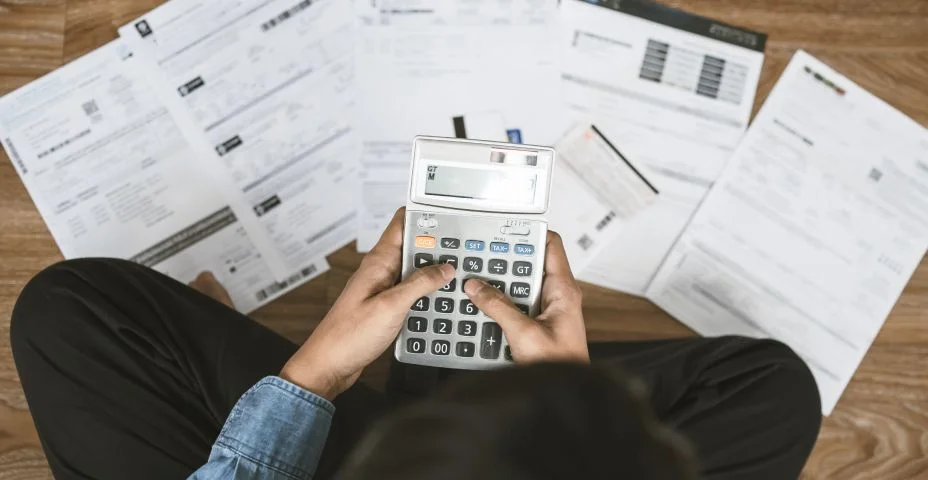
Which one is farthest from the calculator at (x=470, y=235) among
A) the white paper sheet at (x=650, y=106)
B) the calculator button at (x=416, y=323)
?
the white paper sheet at (x=650, y=106)

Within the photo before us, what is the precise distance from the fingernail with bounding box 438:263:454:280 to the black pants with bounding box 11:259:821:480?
15 cm

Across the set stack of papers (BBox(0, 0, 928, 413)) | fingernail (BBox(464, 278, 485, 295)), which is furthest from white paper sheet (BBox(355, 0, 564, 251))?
fingernail (BBox(464, 278, 485, 295))

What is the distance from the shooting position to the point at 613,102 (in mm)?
661

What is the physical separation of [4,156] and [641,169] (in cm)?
62

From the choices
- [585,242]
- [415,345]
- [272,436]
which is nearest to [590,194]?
[585,242]

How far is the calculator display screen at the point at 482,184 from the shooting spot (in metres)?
0.46

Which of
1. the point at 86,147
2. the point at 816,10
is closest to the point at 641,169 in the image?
the point at 816,10

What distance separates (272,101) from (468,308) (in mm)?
Result: 327

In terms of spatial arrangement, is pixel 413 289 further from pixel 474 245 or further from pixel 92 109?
pixel 92 109

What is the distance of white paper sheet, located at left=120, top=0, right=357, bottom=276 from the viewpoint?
653 mm

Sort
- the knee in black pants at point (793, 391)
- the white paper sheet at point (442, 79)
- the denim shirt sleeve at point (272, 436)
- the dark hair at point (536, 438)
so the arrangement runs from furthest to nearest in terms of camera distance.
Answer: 1. the white paper sheet at point (442, 79)
2. the knee in black pants at point (793, 391)
3. the denim shirt sleeve at point (272, 436)
4. the dark hair at point (536, 438)

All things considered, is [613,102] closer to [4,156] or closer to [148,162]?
[148,162]

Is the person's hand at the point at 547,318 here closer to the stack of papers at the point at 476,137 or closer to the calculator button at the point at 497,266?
the calculator button at the point at 497,266

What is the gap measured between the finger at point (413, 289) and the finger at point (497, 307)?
0.07 feet
